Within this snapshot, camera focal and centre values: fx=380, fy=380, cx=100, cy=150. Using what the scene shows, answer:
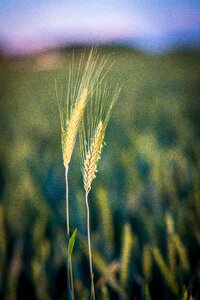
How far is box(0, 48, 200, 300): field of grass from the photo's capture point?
0.55 meters

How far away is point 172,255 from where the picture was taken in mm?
541

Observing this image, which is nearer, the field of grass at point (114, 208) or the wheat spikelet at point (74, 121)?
the wheat spikelet at point (74, 121)

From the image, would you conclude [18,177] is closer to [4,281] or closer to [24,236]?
[24,236]

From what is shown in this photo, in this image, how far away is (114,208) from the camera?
784 millimetres

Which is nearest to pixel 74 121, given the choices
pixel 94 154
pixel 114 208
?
pixel 94 154

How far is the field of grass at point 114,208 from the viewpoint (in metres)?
0.55

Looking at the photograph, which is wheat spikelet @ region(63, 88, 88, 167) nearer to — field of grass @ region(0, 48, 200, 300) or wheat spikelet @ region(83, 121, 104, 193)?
wheat spikelet @ region(83, 121, 104, 193)

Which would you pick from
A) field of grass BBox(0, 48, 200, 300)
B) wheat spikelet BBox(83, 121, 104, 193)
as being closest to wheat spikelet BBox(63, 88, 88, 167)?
wheat spikelet BBox(83, 121, 104, 193)

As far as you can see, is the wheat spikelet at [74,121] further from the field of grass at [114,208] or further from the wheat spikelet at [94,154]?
the field of grass at [114,208]

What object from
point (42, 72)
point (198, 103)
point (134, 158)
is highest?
point (42, 72)

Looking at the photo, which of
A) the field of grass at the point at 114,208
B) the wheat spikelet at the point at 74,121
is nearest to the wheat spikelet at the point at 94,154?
the wheat spikelet at the point at 74,121

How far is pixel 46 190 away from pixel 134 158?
27 centimetres

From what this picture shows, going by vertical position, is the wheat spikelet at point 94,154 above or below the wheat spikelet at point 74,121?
below

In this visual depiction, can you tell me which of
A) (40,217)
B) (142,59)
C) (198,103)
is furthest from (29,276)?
(142,59)
